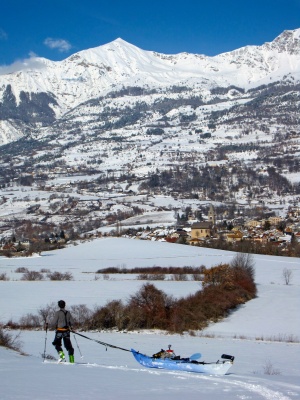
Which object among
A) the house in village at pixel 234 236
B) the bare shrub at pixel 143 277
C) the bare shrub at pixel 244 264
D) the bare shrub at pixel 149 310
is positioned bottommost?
the bare shrub at pixel 149 310

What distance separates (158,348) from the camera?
62.1 feet

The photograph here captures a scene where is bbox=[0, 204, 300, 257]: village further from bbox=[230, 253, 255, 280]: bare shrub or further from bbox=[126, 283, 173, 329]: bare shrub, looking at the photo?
bbox=[126, 283, 173, 329]: bare shrub

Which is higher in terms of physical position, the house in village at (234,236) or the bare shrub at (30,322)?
the house in village at (234,236)

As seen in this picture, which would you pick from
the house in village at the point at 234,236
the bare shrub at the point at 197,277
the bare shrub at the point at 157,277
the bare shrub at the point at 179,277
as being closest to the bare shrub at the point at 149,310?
the bare shrub at the point at 179,277

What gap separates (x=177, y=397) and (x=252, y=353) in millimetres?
10922

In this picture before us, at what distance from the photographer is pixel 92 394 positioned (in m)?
7.97

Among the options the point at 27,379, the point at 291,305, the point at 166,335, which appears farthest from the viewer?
the point at 291,305

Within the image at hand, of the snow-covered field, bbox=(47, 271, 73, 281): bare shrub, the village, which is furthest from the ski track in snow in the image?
the village

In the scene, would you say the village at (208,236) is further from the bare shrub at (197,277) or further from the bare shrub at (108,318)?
the bare shrub at (108,318)

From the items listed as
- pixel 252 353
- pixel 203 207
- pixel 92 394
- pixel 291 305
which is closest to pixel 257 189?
pixel 203 207

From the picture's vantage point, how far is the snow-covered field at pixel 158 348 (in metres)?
8.47

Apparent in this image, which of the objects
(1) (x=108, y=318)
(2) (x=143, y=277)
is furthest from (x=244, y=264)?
(1) (x=108, y=318)

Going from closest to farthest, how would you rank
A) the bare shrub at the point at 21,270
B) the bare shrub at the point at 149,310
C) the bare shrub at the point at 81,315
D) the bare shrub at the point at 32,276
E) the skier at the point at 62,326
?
the skier at the point at 62,326 < the bare shrub at the point at 81,315 < the bare shrub at the point at 149,310 < the bare shrub at the point at 32,276 < the bare shrub at the point at 21,270

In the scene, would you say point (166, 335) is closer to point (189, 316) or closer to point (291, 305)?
point (189, 316)
